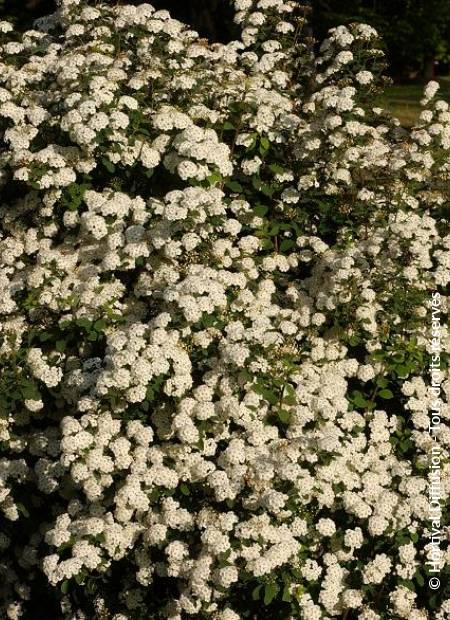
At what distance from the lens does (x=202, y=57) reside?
575 cm

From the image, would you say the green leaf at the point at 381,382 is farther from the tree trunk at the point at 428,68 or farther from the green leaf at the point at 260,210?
the tree trunk at the point at 428,68

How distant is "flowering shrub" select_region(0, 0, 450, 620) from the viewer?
A: 401 centimetres

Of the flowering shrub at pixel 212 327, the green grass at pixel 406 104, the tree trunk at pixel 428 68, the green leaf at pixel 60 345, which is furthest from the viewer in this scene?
the tree trunk at pixel 428 68

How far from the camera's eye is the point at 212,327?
4375 millimetres

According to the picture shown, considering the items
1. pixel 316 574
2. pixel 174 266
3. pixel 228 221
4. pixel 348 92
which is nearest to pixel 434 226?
pixel 348 92

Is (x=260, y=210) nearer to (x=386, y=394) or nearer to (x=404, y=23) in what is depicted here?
(x=386, y=394)

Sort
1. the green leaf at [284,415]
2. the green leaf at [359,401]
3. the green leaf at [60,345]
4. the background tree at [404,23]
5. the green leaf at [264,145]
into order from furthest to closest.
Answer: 1. the background tree at [404,23]
2. the green leaf at [264,145]
3. the green leaf at [359,401]
4. the green leaf at [60,345]
5. the green leaf at [284,415]

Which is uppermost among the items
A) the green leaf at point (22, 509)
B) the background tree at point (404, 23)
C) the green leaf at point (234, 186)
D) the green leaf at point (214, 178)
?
the green leaf at point (214, 178)

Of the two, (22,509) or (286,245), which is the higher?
(286,245)

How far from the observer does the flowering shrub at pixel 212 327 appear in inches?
158

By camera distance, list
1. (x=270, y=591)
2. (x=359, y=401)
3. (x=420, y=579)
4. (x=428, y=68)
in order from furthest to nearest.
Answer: (x=428, y=68), (x=359, y=401), (x=420, y=579), (x=270, y=591)

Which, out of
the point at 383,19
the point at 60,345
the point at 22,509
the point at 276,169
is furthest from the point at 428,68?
the point at 22,509

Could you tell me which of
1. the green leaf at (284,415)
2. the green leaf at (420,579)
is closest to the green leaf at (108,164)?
the green leaf at (284,415)

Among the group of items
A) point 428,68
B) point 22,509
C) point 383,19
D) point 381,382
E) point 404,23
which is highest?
point 381,382
